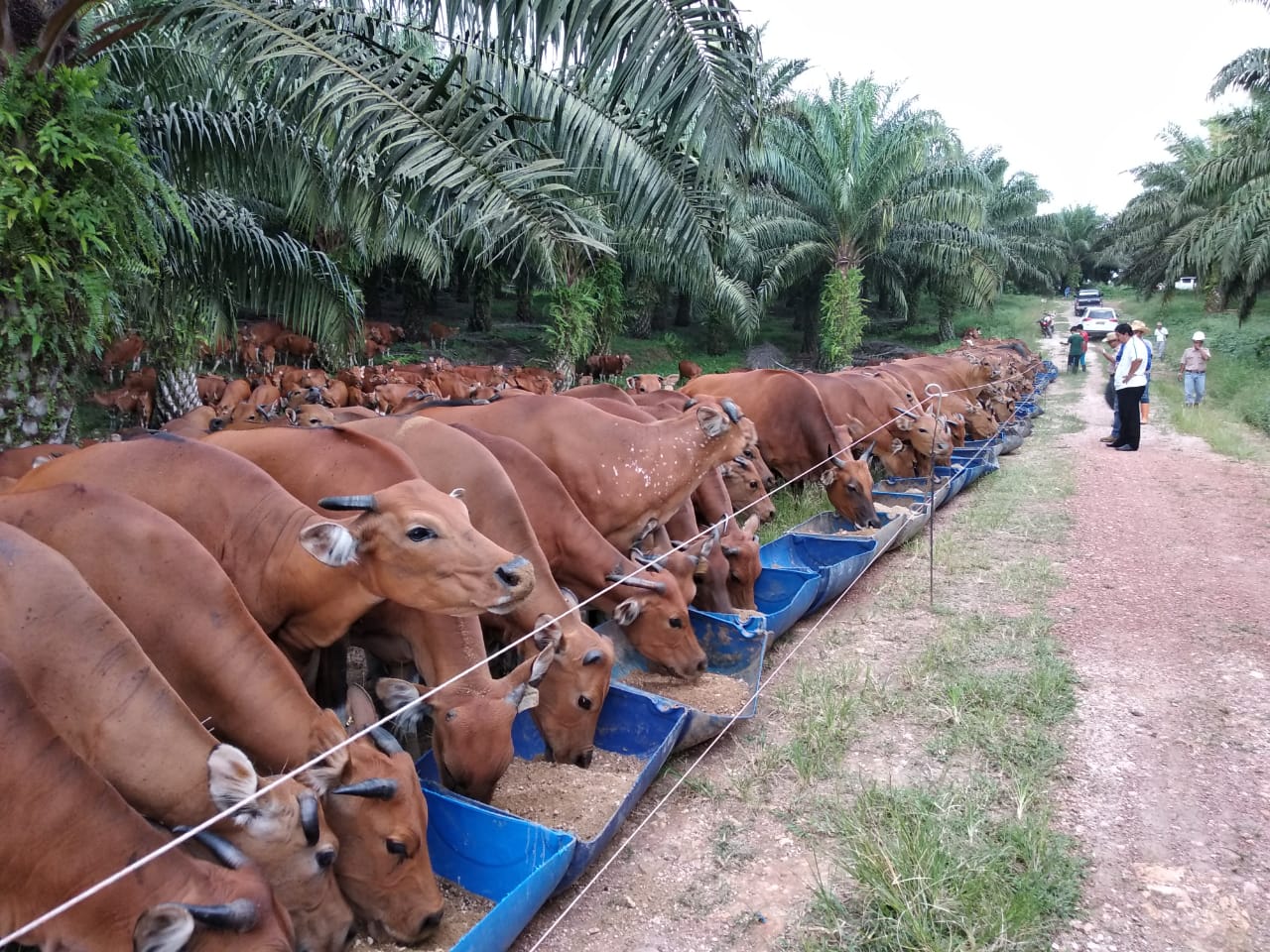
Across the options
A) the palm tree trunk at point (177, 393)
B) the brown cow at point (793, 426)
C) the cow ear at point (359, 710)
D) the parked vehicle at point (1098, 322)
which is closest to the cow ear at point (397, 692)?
the cow ear at point (359, 710)

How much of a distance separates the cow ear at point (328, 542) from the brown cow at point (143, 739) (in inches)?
33.8

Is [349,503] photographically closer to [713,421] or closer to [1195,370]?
[713,421]

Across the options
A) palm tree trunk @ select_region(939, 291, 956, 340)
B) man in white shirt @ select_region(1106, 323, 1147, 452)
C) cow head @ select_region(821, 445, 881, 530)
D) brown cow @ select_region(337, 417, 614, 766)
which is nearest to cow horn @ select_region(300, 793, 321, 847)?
brown cow @ select_region(337, 417, 614, 766)

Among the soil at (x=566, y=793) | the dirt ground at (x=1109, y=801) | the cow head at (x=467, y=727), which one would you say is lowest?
the dirt ground at (x=1109, y=801)

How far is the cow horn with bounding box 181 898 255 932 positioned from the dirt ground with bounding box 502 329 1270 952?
4.26ft

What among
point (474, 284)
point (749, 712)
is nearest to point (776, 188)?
point (474, 284)

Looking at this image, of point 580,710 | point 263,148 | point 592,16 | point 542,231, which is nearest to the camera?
point 580,710

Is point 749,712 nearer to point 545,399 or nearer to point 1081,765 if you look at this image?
point 1081,765

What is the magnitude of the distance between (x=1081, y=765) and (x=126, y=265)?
7.51 meters

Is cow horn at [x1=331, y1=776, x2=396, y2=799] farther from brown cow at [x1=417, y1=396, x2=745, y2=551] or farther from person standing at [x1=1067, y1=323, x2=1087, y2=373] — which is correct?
person standing at [x1=1067, y1=323, x2=1087, y2=373]

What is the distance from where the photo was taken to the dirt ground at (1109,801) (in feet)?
13.0

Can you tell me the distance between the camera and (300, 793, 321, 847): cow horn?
10.9ft

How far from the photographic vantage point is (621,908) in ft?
13.5

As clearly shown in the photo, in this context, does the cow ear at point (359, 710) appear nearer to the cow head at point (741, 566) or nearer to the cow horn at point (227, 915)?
the cow horn at point (227, 915)
